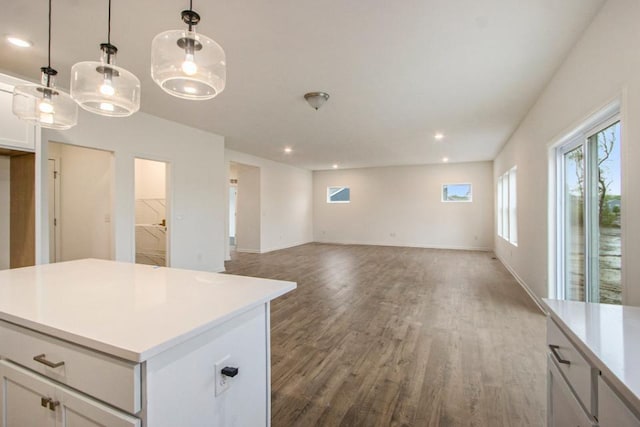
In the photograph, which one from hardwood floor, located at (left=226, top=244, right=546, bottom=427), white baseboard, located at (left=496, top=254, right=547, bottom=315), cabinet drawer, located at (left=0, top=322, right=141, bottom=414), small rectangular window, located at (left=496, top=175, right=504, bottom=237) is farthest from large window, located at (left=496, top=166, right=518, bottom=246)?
cabinet drawer, located at (left=0, top=322, right=141, bottom=414)

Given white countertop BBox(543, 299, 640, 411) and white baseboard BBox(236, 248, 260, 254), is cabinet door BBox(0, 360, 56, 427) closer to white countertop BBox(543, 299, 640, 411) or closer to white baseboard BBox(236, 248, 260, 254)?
white countertop BBox(543, 299, 640, 411)

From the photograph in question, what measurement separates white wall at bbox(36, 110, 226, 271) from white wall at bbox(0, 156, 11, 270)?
0.79 ft

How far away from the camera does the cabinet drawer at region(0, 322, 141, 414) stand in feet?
2.60

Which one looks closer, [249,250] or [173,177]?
[173,177]

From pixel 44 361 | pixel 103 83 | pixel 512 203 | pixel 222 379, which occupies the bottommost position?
pixel 222 379

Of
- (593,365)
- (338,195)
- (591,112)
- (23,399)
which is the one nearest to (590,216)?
(591,112)

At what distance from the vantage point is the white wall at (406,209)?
8.55 metres

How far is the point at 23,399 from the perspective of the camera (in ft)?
3.44

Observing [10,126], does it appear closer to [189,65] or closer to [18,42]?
[18,42]

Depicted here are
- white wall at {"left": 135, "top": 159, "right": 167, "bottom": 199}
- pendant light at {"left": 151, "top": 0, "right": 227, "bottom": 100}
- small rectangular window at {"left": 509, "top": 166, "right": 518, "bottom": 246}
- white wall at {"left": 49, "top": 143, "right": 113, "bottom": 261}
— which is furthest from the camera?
white wall at {"left": 135, "top": 159, "right": 167, "bottom": 199}

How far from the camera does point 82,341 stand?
2.77ft

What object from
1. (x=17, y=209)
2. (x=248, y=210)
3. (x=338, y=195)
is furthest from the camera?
(x=338, y=195)

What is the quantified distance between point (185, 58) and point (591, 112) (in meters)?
2.75

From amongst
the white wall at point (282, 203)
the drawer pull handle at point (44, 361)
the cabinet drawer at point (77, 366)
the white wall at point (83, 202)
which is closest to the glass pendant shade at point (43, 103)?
the cabinet drawer at point (77, 366)
